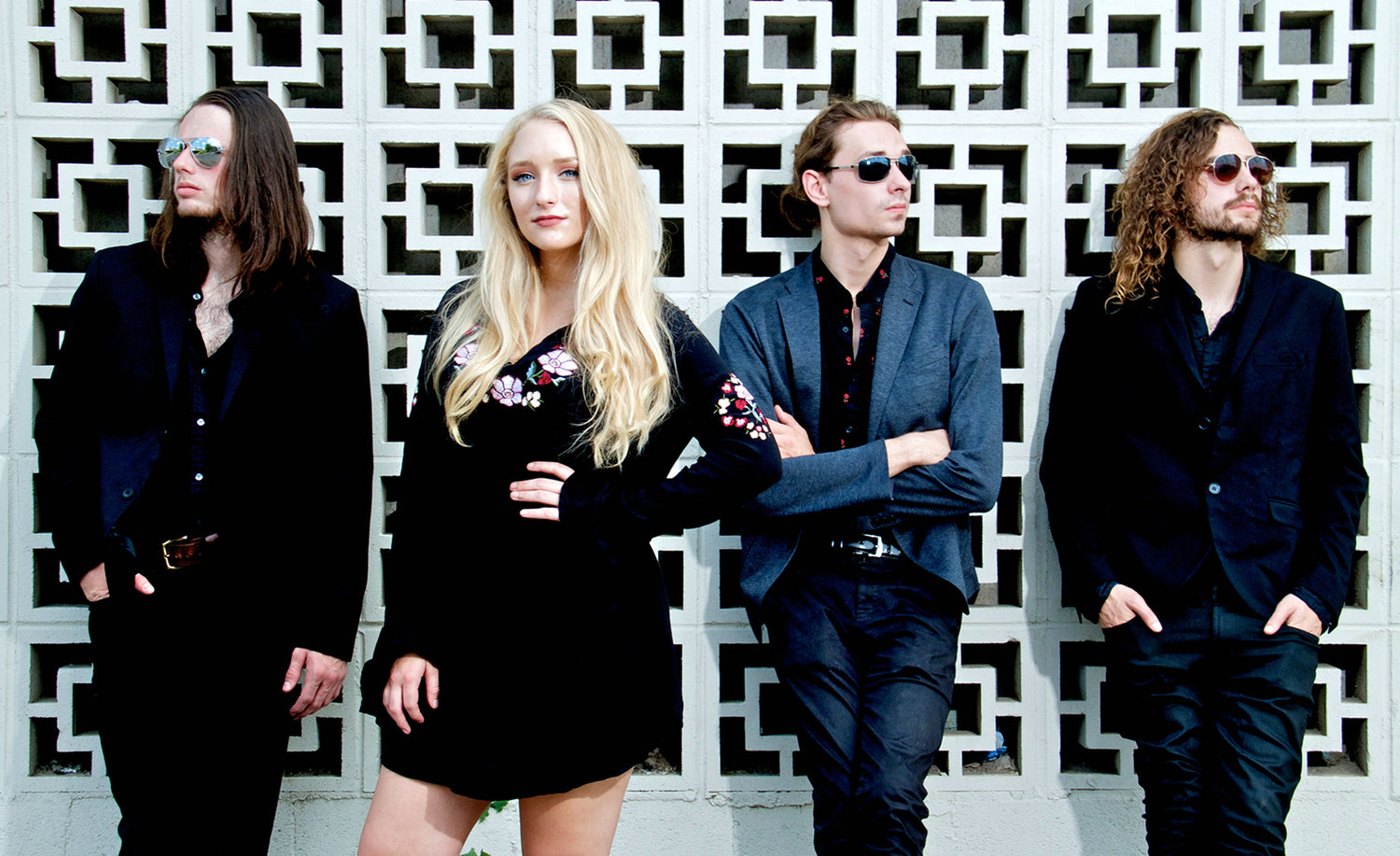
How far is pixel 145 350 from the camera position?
101 inches

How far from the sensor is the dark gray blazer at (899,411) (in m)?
2.54

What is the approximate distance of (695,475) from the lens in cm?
207

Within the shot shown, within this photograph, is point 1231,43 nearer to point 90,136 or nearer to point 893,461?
point 893,461

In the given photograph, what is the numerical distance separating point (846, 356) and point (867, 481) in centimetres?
44

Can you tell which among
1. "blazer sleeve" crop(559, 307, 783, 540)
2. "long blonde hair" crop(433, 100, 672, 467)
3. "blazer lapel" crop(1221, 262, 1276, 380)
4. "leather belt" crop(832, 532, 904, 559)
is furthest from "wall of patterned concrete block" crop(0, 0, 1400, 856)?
"blazer sleeve" crop(559, 307, 783, 540)

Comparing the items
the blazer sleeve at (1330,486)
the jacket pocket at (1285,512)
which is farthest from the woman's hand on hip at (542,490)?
the blazer sleeve at (1330,486)

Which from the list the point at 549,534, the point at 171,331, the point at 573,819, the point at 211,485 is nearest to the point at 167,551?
the point at 211,485

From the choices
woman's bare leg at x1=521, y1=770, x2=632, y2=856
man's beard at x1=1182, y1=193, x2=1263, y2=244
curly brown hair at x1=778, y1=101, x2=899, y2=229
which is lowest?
woman's bare leg at x1=521, y1=770, x2=632, y2=856

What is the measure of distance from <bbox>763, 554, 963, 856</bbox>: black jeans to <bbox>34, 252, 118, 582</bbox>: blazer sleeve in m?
1.97

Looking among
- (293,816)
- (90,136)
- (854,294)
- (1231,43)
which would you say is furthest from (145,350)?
(1231,43)

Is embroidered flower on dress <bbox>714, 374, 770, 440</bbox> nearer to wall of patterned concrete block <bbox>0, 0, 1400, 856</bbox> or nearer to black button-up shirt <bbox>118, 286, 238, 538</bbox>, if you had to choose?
wall of patterned concrete block <bbox>0, 0, 1400, 856</bbox>

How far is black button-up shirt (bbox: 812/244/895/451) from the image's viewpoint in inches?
107

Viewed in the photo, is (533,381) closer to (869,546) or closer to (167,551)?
(869,546)

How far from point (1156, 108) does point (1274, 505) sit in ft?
4.87
